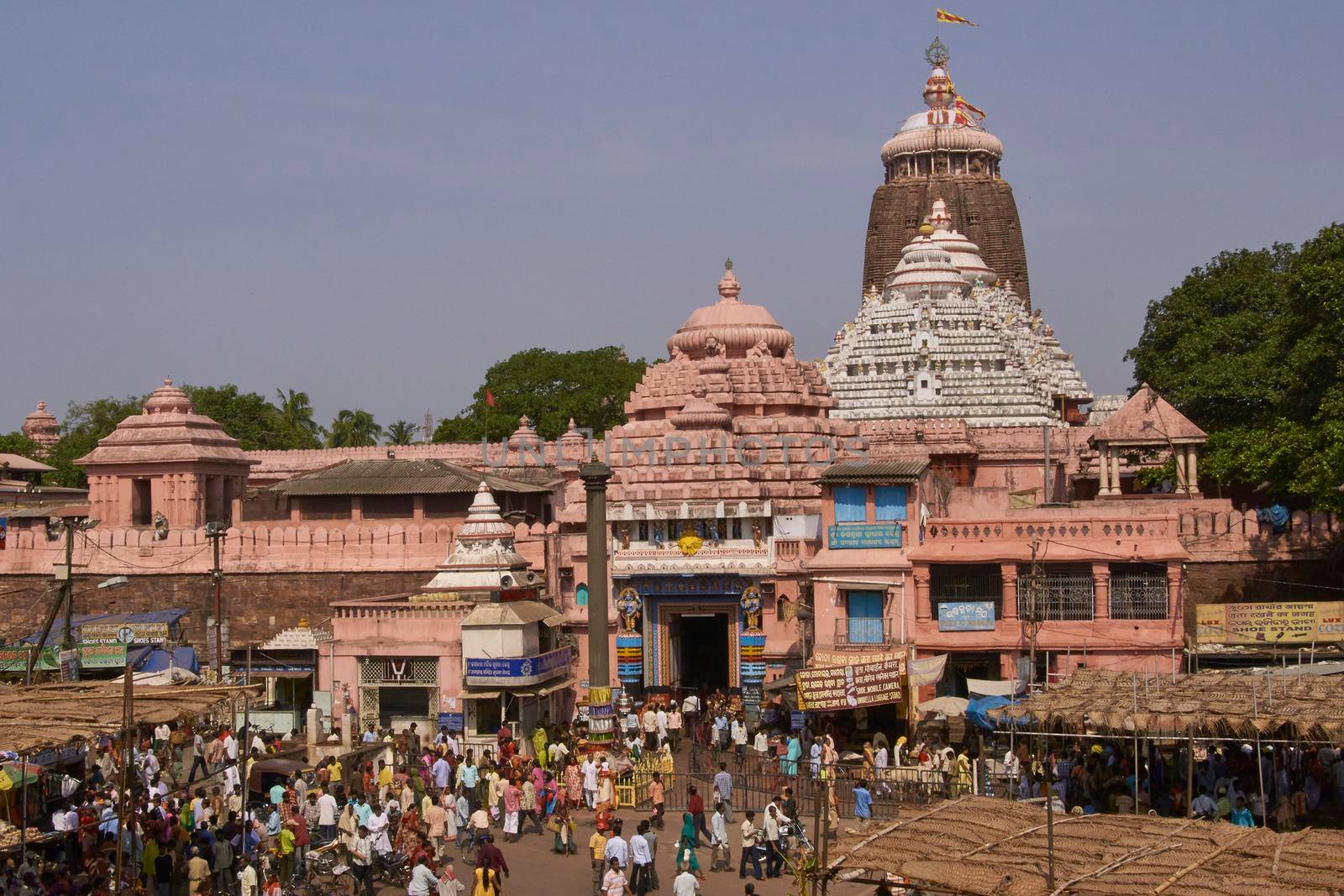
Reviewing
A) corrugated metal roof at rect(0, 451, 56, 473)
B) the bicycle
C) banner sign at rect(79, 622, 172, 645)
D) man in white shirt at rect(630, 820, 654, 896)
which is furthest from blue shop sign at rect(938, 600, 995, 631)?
corrugated metal roof at rect(0, 451, 56, 473)

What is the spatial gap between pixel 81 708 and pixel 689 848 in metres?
7.92

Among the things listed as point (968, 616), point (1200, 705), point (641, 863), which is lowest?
point (641, 863)

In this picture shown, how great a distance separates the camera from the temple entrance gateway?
39312 millimetres

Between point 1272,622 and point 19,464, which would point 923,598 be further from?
point 19,464

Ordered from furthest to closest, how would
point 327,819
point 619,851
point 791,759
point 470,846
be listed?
point 791,759 → point 470,846 → point 327,819 → point 619,851

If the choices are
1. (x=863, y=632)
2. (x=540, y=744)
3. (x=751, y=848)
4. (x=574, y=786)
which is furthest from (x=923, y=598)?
(x=751, y=848)

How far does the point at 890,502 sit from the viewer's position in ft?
113

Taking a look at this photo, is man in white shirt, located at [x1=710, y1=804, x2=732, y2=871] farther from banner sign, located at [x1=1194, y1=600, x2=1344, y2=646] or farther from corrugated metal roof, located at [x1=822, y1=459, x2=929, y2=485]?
banner sign, located at [x1=1194, y1=600, x2=1344, y2=646]

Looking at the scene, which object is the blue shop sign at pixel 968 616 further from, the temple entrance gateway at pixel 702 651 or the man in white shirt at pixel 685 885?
the man in white shirt at pixel 685 885

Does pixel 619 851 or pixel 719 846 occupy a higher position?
pixel 619 851

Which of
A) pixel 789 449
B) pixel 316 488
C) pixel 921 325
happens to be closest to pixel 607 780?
pixel 789 449

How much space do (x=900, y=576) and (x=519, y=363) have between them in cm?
4248

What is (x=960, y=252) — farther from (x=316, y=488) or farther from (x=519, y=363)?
(x=316, y=488)

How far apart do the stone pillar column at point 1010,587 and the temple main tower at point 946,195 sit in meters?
49.0
